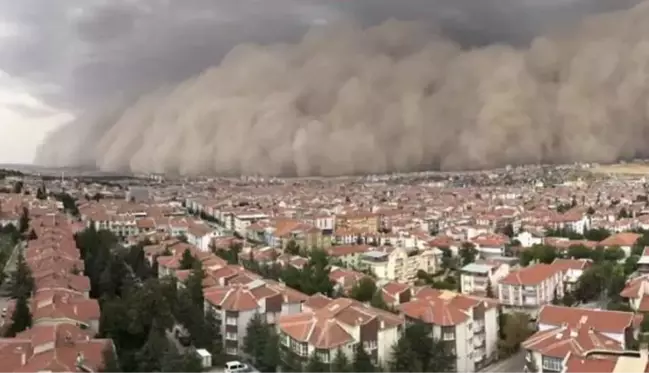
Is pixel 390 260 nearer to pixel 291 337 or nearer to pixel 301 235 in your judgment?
pixel 301 235

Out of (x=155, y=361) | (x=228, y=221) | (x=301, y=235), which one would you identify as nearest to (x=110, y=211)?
(x=228, y=221)

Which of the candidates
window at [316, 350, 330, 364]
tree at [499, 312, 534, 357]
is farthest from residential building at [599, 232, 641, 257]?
window at [316, 350, 330, 364]

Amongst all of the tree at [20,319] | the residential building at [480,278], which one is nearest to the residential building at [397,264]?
the residential building at [480,278]

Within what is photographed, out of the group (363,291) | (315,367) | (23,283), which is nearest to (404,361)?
(315,367)

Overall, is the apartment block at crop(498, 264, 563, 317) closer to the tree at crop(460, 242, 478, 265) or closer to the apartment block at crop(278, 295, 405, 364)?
the tree at crop(460, 242, 478, 265)

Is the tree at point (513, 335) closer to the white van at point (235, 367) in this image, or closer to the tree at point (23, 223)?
the white van at point (235, 367)

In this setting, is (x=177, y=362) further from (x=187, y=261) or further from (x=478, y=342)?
(x=187, y=261)
